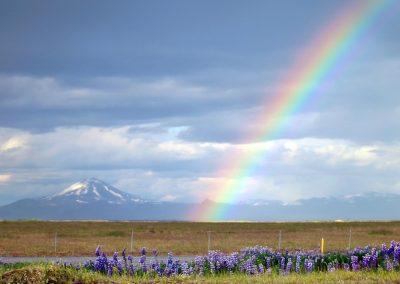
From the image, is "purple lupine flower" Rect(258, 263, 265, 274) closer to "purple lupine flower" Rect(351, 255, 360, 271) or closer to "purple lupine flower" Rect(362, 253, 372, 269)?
"purple lupine flower" Rect(351, 255, 360, 271)

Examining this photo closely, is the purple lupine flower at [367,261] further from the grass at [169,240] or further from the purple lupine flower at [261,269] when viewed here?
the grass at [169,240]

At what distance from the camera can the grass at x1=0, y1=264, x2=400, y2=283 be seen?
42.1ft

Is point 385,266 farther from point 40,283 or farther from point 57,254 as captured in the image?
point 57,254

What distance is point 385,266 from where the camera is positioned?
57.2ft

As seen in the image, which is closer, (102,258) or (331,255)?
(102,258)

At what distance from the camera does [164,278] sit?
14.8 metres

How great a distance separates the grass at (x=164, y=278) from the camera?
12844mm

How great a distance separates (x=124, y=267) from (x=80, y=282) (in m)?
3.42

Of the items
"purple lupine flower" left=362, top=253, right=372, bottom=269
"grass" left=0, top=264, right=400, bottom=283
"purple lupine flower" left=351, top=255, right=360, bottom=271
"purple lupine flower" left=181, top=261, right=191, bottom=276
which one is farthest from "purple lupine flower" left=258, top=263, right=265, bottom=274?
"purple lupine flower" left=362, top=253, right=372, bottom=269

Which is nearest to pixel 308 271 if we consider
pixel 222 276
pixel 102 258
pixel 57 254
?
pixel 222 276

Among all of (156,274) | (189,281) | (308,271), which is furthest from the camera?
(308,271)

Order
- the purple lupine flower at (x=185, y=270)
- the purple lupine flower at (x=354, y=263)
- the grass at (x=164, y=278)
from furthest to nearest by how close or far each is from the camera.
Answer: the purple lupine flower at (x=354, y=263) < the purple lupine flower at (x=185, y=270) < the grass at (x=164, y=278)

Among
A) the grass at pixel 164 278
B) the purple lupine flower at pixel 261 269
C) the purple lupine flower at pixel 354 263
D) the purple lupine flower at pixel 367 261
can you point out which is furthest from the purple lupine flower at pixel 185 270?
the purple lupine flower at pixel 367 261

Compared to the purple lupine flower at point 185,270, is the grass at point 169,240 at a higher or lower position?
lower
